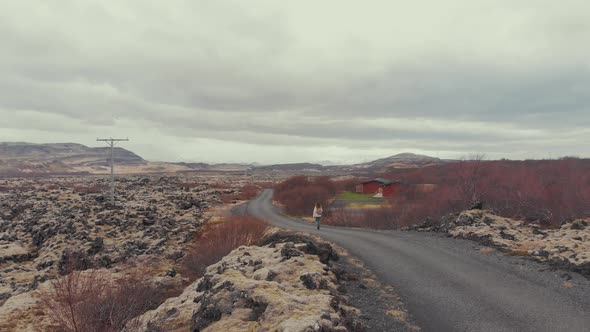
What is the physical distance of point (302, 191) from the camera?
6994 centimetres

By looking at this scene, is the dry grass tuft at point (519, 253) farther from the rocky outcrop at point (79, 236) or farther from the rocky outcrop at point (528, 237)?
the rocky outcrop at point (79, 236)

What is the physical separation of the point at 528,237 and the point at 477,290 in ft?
39.4

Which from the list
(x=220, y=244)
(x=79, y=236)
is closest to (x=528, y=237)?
(x=220, y=244)

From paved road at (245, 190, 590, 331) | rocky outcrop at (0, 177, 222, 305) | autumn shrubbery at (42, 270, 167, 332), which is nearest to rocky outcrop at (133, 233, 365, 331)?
autumn shrubbery at (42, 270, 167, 332)

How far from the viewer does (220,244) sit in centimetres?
2136

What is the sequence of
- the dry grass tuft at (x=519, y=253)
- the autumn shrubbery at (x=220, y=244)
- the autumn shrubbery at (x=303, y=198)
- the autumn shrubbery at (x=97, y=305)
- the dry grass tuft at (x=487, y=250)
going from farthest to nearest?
1. the autumn shrubbery at (x=303, y=198)
2. the autumn shrubbery at (x=220, y=244)
3. the dry grass tuft at (x=487, y=250)
4. the dry grass tuft at (x=519, y=253)
5. the autumn shrubbery at (x=97, y=305)

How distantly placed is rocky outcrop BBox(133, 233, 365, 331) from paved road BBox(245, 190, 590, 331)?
295cm

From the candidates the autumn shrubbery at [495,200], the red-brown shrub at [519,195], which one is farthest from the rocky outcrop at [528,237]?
the autumn shrubbery at [495,200]

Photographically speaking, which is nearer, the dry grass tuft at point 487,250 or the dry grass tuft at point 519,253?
the dry grass tuft at point 519,253

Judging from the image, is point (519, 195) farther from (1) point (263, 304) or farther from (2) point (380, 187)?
(1) point (263, 304)

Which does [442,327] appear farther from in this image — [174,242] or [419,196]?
[419,196]

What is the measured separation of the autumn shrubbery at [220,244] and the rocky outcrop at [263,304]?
20.9 ft

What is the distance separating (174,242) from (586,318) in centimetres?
2710

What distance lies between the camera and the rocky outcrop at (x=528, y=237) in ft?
52.6
